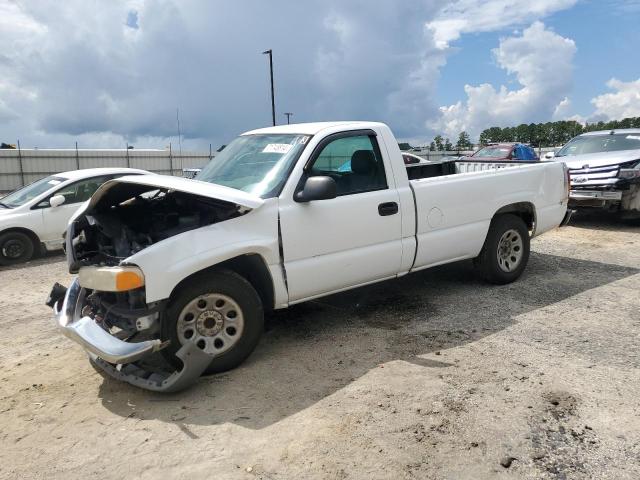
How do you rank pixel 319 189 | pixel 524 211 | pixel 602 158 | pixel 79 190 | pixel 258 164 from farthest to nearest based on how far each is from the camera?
pixel 602 158 → pixel 79 190 → pixel 524 211 → pixel 258 164 → pixel 319 189

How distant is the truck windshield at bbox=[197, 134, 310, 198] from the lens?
171 inches

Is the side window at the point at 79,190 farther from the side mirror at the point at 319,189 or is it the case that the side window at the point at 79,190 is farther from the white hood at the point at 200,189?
the side mirror at the point at 319,189

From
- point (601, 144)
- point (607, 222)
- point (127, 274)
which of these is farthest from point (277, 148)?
point (601, 144)

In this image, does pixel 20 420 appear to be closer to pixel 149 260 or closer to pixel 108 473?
pixel 108 473

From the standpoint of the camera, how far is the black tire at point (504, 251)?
5.89 m

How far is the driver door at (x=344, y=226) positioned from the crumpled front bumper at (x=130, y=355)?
1.07 metres

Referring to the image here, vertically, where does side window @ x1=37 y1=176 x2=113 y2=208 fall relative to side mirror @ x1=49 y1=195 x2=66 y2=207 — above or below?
above

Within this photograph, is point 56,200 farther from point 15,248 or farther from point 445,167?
point 445,167

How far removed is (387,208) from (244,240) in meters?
1.50

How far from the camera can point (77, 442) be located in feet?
10.5

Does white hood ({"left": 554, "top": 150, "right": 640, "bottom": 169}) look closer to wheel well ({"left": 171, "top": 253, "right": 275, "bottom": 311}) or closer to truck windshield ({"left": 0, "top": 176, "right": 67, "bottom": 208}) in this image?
wheel well ({"left": 171, "top": 253, "right": 275, "bottom": 311})

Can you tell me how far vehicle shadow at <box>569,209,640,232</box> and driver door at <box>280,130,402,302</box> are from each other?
7035 millimetres

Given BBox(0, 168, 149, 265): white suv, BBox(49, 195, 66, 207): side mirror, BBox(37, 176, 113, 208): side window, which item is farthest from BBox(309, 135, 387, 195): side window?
BBox(49, 195, 66, 207): side mirror

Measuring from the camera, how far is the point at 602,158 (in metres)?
10.2
